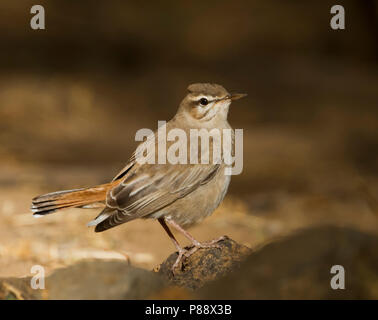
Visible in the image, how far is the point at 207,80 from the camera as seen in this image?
1633 cm

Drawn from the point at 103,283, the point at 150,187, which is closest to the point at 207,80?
the point at 150,187

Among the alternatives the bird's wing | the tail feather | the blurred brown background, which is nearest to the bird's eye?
the bird's wing

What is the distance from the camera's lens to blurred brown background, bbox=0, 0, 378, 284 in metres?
11.8

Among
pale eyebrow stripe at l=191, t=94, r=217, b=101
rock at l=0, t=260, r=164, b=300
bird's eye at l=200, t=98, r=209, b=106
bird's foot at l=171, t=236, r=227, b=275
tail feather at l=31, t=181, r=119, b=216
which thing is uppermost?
pale eyebrow stripe at l=191, t=94, r=217, b=101

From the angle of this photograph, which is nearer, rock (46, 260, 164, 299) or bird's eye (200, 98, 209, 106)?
rock (46, 260, 164, 299)

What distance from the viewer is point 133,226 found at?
9.52 metres

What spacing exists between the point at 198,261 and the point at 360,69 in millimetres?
12956

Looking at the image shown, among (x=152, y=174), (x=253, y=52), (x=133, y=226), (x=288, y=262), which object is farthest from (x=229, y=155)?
(x=253, y=52)

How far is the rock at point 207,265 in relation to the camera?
5.46 meters


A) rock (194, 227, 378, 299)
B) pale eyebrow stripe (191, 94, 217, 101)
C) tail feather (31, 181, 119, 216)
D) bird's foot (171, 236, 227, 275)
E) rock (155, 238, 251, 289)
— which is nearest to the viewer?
rock (194, 227, 378, 299)

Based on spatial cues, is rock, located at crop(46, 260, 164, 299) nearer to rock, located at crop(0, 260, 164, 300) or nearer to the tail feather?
rock, located at crop(0, 260, 164, 300)

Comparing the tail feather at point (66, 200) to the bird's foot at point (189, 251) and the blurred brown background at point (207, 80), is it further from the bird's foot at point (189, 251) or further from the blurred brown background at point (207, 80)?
the blurred brown background at point (207, 80)

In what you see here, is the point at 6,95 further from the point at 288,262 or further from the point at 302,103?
the point at 288,262

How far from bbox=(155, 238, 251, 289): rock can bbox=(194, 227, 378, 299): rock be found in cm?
63
